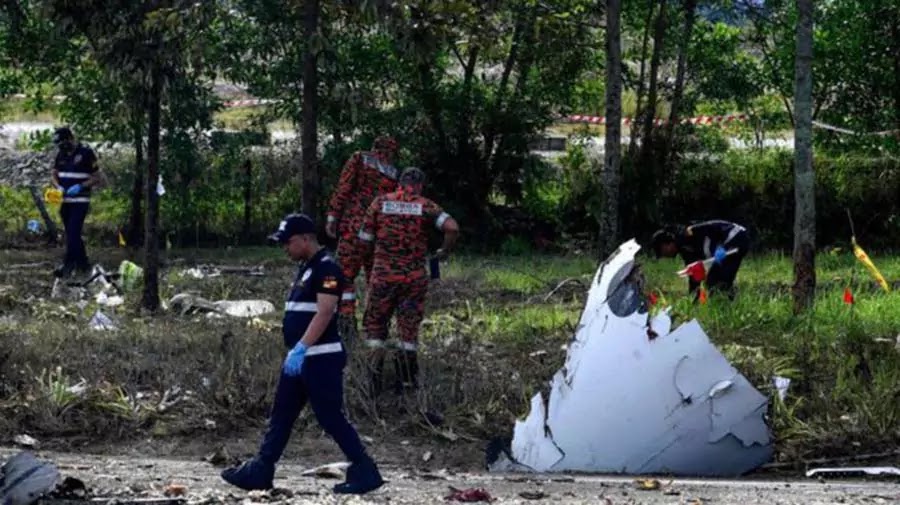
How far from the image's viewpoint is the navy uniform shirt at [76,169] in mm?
18281

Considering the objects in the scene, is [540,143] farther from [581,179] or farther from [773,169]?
[773,169]

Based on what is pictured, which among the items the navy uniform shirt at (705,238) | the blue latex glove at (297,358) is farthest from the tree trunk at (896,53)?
the blue latex glove at (297,358)

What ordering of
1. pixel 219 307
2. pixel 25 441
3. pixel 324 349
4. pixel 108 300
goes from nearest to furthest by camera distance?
1. pixel 324 349
2. pixel 25 441
3. pixel 219 307
4. pixel 108 300

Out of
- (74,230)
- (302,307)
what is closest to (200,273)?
(74,230)

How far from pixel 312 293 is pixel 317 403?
0.64 metres

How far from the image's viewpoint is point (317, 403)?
9.35 m

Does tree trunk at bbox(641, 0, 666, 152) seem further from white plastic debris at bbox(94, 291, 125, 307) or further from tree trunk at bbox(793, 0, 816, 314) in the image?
white plastic debris at bbox(94, 291, 125, 307)

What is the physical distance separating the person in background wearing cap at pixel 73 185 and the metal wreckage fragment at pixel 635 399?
8797mm

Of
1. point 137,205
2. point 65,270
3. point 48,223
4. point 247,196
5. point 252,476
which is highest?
point 247,196

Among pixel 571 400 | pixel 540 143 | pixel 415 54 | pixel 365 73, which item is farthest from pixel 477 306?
pixel 540 143

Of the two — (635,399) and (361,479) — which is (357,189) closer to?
(635,399)

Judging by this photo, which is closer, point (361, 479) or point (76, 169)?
point (361, 479)

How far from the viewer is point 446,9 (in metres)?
12.1

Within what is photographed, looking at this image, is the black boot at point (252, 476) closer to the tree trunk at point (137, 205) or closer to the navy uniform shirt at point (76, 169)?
the navy uniform shirt at point (76, 169)
